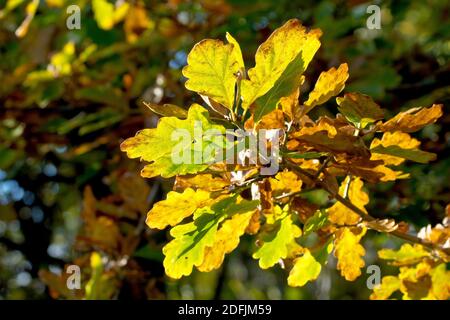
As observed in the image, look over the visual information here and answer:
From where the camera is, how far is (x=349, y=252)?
34.4 inches

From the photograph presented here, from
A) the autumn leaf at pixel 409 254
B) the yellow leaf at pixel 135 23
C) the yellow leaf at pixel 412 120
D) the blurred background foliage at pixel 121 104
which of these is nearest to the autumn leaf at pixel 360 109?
the yellow leaf at pixel 412 120

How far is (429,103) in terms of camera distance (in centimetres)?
144

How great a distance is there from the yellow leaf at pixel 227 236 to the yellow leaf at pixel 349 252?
0.12 metres

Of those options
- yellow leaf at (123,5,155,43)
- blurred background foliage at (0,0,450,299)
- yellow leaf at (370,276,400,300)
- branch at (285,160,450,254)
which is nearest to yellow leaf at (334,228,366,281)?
branch at (285,160,450,254)

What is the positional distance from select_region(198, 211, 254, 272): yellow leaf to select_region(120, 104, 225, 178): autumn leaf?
0.47 feet

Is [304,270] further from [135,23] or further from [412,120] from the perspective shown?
[135,23]

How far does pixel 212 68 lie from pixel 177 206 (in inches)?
6.4

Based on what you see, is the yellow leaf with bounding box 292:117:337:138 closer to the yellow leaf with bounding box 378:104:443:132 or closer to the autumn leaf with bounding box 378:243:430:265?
the yellow leaf with bounding box 378:104:443:132

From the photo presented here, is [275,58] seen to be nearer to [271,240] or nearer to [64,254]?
[271,240]

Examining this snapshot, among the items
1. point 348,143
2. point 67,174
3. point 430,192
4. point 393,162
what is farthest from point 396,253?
point 67,174

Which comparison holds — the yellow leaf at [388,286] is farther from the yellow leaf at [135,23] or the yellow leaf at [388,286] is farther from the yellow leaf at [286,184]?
the yellow leaf at [135,23]

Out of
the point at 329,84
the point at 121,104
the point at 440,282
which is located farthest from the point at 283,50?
the point at 121,104

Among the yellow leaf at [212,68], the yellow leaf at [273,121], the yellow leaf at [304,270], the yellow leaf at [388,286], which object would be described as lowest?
the yellow leaf at [388,286]

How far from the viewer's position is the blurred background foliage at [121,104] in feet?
4.82
